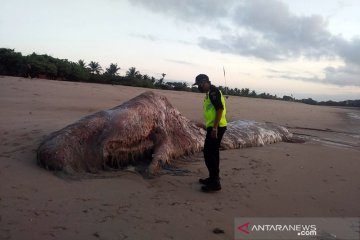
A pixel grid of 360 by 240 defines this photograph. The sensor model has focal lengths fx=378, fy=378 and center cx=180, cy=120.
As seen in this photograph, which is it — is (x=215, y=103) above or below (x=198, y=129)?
above

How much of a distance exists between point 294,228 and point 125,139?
2637 mm

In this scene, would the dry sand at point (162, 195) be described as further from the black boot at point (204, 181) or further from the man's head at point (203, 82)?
the man's head at point (203, 82)

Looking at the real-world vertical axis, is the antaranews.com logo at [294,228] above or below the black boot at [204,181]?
below

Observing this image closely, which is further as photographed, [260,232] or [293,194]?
[293,194]

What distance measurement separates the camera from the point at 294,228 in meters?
3.71

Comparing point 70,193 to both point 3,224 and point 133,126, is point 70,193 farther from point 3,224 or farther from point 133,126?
point 133,126

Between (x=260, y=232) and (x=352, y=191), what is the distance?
85.3 inches

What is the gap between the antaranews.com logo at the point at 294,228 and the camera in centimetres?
354

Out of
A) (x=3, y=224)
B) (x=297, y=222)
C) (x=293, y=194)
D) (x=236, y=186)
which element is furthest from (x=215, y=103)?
(x=3, y=224)

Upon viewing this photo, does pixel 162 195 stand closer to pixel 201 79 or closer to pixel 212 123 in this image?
pixel 212 123

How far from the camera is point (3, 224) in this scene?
3146mm

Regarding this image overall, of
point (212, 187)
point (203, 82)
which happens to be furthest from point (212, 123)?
point (212, 187)

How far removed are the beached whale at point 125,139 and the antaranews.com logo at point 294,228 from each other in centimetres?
183

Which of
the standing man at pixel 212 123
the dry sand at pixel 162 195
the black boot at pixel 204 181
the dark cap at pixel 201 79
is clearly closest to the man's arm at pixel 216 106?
the standing man at pixel 212 123
